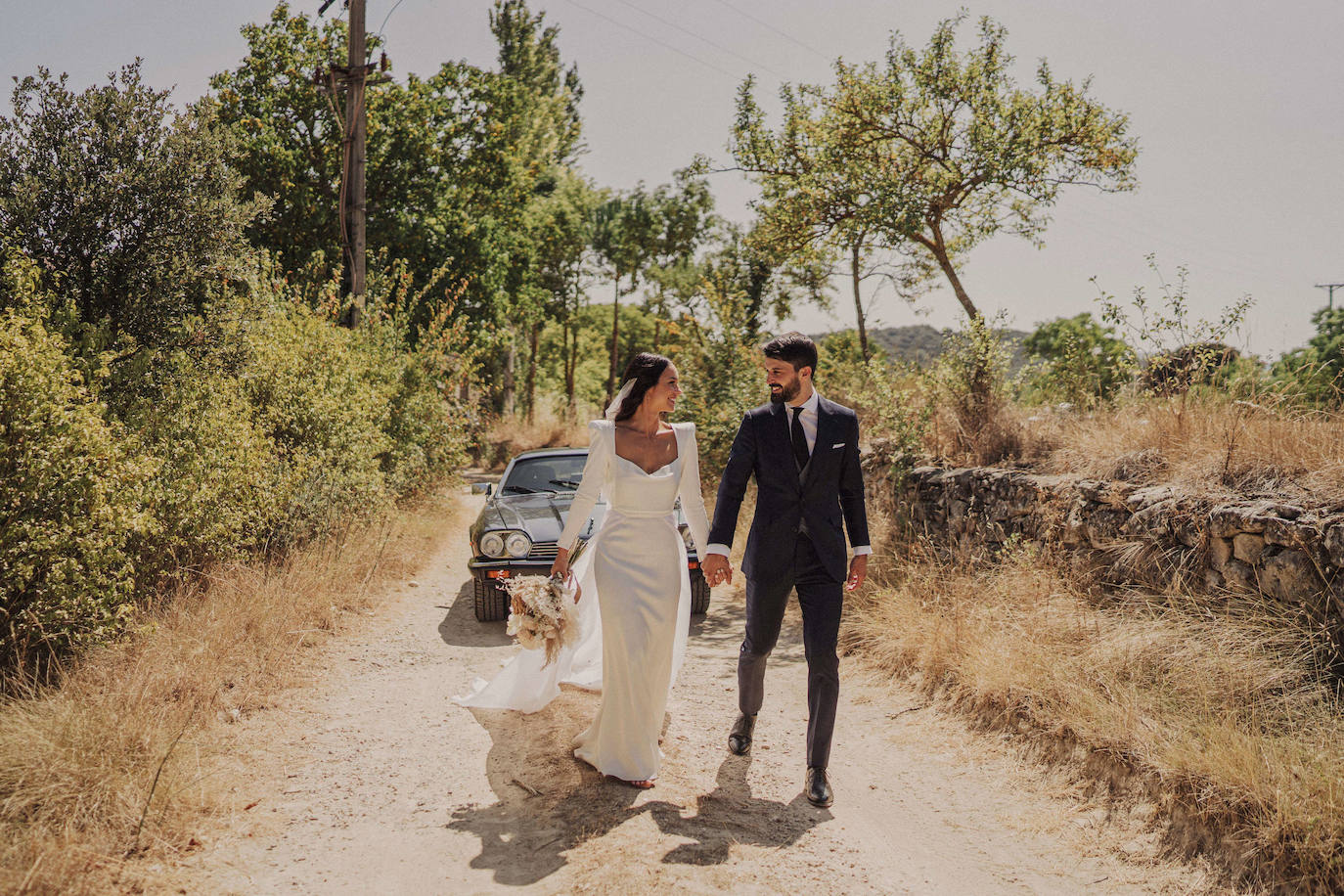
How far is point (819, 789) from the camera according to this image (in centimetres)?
424

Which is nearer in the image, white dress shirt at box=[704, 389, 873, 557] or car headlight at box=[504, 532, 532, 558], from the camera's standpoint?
white dress shirt at box=[704, 389, 873, 557]

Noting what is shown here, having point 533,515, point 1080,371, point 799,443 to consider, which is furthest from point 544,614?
point 1080,371

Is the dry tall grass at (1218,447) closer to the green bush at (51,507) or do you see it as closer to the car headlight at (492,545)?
the car headlight at (492,545)

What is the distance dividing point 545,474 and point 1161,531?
18.9 ft

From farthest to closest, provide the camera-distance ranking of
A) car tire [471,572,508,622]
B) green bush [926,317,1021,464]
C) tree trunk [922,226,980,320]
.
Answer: tree trunk [922,226,980,320] → green bush [926,317,1021,464] → car tire [471,572,508,622]

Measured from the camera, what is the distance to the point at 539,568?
746 centimetres

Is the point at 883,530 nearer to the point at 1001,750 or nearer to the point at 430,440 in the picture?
the point at 1001,750

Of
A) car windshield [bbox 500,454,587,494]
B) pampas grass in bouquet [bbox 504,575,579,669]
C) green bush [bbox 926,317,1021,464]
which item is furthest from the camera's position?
car windshield [bbox 500,454,587,494]

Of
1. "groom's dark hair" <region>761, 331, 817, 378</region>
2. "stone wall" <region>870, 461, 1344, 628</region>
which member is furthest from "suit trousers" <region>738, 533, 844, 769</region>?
"stone wall" <region>870, 461, 1344, 628</region>

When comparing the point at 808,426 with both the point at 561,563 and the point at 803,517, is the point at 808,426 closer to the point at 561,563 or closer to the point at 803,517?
the point at 803,517

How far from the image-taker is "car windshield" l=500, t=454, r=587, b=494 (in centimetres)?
910

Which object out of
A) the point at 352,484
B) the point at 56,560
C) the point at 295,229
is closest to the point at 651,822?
the point at 56,560

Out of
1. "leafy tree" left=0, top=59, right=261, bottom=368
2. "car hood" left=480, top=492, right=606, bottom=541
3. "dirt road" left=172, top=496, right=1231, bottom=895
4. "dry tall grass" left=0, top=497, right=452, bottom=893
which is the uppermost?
"leafy tree" left=0, top=59, right=261, bottom=368

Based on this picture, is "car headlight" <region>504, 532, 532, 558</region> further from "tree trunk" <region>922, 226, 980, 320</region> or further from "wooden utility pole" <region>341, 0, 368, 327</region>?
"tree trunk" <region>922, 226, 980, 320</region>
